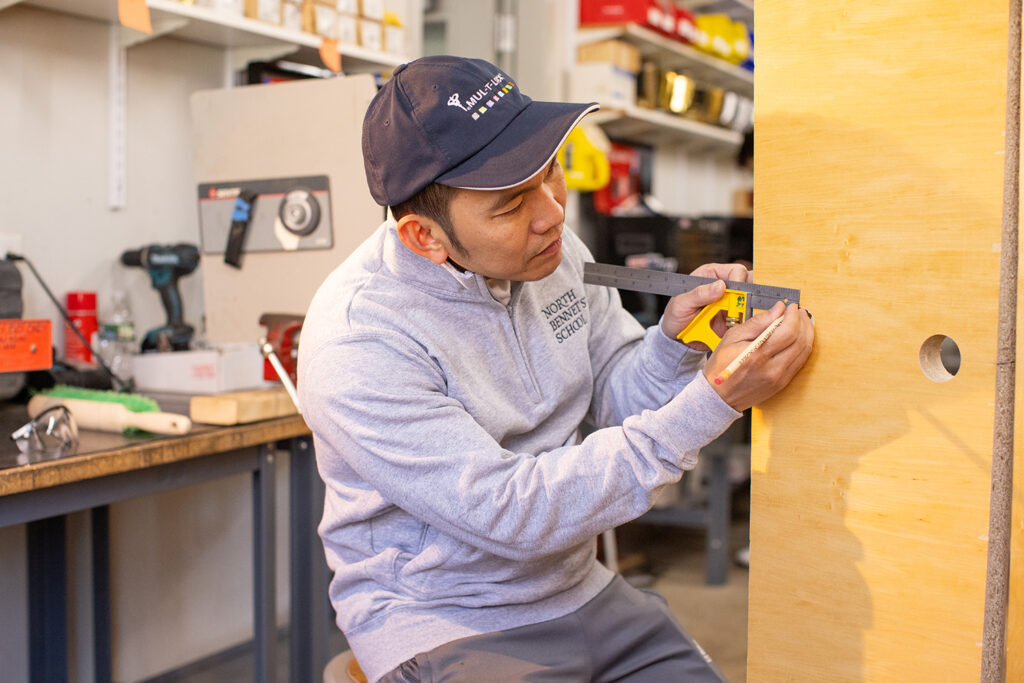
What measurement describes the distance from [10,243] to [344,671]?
54.4 inches

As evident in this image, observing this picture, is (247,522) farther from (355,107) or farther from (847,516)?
(847,516)

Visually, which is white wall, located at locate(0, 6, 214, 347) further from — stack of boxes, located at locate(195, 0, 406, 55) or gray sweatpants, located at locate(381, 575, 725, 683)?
gray sweatpants, located at locate(381, 575, 725, 683)

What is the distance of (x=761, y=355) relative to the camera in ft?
3.52

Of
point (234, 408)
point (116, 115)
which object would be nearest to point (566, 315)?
point (234, 408)

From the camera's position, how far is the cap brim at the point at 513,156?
1.10 m

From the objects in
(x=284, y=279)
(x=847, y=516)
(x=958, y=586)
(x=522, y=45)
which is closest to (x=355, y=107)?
(x=284, y=279)

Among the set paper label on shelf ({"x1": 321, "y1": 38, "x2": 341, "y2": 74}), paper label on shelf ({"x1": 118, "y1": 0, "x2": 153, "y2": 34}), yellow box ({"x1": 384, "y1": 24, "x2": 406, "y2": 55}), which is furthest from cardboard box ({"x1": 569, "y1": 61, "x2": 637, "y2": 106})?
paper label on shelf ({"x1": 118, "y1": 0, "x2": 153, "y2": 34})

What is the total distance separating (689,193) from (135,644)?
3.83 metres

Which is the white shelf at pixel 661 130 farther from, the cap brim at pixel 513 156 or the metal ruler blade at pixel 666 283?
the cap brim at pixel 513 156

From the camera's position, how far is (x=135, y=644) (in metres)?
2.54

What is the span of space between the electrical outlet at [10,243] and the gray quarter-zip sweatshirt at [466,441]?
116cm

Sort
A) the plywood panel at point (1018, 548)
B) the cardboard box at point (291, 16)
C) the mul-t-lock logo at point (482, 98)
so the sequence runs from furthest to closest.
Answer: the cardboard box at point (291, 16) < the mul-t-lock logo at point (482, 98) < the plywood panel at point (1018, 548)

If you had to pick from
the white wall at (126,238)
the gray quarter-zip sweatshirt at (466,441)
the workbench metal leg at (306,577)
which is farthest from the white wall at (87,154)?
the gray quarter-zip sweatshirt at (466,441)

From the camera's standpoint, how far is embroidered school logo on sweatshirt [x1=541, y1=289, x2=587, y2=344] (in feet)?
4.57
